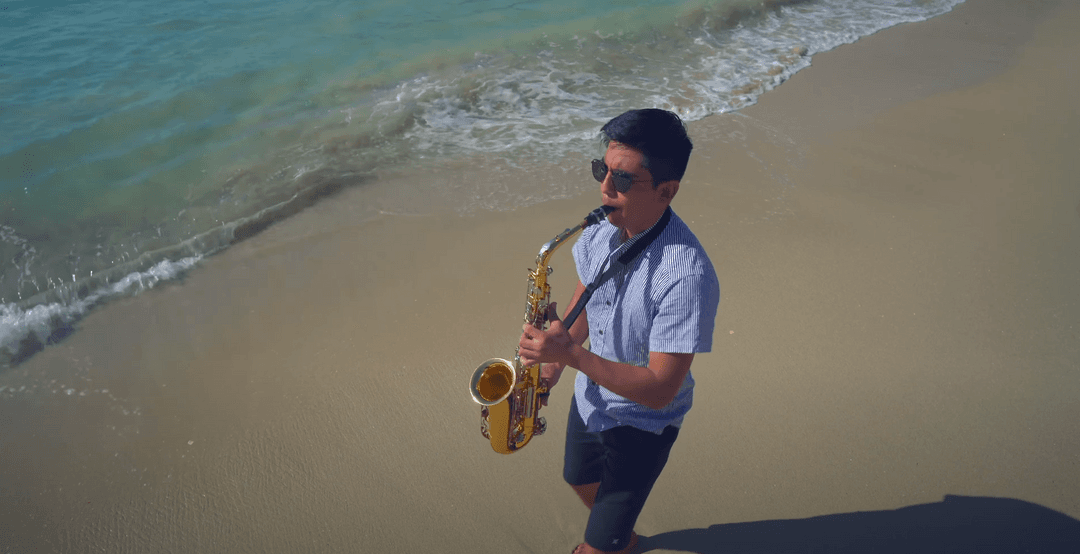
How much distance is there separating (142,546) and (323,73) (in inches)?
285

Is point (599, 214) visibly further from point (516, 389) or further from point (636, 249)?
point (516, 389)

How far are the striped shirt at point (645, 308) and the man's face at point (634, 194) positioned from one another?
6 cm

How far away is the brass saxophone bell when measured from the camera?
7.93ft

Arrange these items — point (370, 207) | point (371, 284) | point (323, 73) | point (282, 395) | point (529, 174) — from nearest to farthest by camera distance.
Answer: point (282, 395), point (371, 284), point (370, 207), point (529, 174), point (323, 73)

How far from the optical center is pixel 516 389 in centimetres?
245

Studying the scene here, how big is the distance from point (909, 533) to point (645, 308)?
203 cm

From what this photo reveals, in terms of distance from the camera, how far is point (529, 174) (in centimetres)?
614

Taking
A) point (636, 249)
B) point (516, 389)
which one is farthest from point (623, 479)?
point (636, 249)

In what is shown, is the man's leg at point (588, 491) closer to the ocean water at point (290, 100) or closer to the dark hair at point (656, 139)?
the dark hair at point (656, 139)

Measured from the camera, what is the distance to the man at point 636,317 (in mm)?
1913

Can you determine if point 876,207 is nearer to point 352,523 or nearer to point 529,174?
point 529,174

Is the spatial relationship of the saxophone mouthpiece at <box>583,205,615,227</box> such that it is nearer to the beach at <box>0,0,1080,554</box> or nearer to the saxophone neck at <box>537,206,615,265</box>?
the saxophone neck at <box>537,206,615,265</box>

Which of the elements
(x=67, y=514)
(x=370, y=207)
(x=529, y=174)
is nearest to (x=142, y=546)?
(x=67, y=514)

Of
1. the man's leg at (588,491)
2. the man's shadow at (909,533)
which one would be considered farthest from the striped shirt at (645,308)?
the man's shadow at (909,533)
